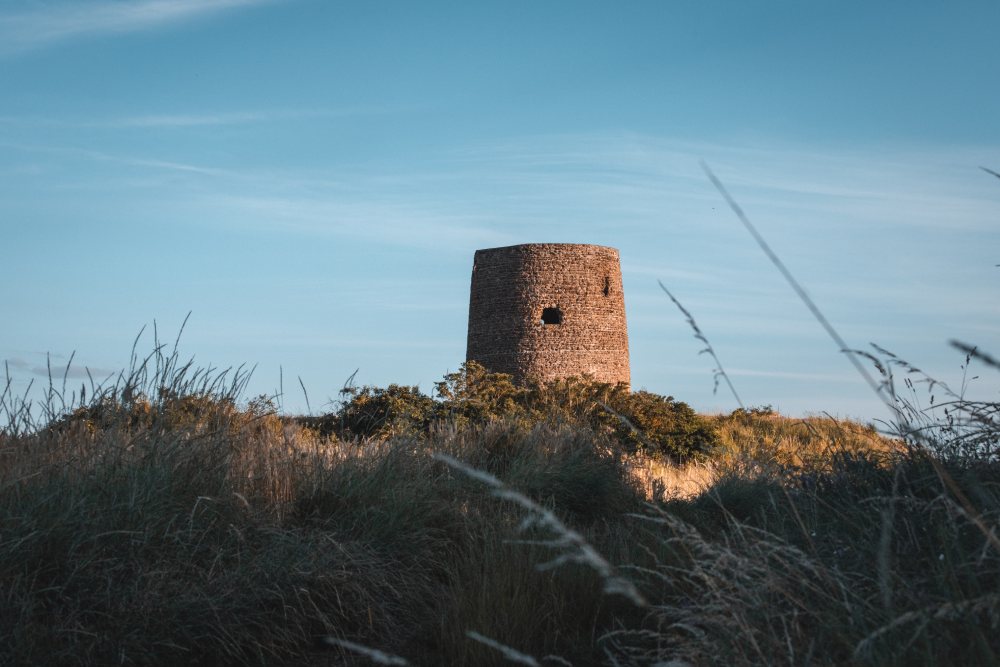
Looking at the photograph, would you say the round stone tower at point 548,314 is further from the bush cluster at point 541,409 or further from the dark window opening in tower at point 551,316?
the bush cluster at point 541,409

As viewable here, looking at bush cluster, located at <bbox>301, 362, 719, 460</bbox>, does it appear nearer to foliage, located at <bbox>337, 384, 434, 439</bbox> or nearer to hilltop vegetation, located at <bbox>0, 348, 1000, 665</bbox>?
foliage, located at <bbox>337, 384, 434, 439</bbox>

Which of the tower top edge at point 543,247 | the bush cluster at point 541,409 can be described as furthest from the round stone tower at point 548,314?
the bush cluster at point 541,409

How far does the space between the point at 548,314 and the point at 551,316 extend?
0.08 metres

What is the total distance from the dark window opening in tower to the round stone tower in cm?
2

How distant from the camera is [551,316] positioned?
2047 centimetres

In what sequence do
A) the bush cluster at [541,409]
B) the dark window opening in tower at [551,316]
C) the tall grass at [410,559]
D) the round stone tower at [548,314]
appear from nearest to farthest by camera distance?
the tall grass at [410,559] → the bush cluster at [541,409] → the round stone tower at [548,314] → the dark window opening in tower at [551,316]

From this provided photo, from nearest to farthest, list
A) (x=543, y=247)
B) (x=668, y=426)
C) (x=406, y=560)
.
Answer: (x=406, y=560), (x=668, y=426), (x=543, y=247)

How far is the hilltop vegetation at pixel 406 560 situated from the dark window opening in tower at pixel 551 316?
45.7 feet

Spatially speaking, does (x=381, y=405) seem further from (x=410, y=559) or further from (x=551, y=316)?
(x=410, y=559)

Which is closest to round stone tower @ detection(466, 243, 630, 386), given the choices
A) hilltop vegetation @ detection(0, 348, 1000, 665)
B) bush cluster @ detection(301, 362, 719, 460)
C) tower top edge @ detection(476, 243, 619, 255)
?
tower top edge @ detection(476, 243, 619, 255)

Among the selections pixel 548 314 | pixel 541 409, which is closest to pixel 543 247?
pixel 548 314

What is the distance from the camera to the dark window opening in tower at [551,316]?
20219 millimetres

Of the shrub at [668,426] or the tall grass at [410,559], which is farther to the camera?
the shrub at [668,426]

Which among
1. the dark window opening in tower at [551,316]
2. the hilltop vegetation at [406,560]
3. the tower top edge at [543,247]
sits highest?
the tower top edge at [543,247]
